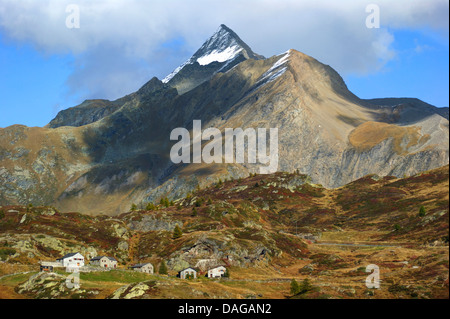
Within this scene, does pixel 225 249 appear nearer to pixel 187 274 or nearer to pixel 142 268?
pixel 187 274

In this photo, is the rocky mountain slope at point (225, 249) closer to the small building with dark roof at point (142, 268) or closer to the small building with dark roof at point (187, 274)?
the small building with dark roof at point (142, 268)

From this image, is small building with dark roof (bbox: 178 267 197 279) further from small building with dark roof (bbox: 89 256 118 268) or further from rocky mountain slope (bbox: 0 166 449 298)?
small building with dark roof (bbox: 89 256 118 268)

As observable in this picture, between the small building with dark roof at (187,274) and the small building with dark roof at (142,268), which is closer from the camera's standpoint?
the small building with dark roof at (187,274)

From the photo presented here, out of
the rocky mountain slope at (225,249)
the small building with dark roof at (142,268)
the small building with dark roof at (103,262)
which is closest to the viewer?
the rocky mountain slope at (225,249)

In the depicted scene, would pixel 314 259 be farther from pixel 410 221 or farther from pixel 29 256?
pixel 29 256

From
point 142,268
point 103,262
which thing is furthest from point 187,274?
point 103,262

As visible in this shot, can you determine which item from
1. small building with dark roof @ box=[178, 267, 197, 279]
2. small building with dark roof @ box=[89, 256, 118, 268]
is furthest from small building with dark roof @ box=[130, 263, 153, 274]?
small building with dark roof @ box=[89, 256, 118, 268]

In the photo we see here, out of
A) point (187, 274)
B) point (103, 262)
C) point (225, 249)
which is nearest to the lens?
point (187, 274)

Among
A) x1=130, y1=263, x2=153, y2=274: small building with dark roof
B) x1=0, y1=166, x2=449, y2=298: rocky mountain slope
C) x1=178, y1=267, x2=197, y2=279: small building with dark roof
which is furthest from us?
x1=130, y1=263, x2=153, y2=274: small building with dark roof

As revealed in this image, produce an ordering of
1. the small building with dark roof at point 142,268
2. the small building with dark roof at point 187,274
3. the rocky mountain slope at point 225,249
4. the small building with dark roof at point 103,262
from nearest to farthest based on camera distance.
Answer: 1. the rocky mountain slope at point 225,249
2. the small building with dark roof at point 187,274
3. the small building with dark roof at point 142,268
4. the small building with dark roof at point 103,262

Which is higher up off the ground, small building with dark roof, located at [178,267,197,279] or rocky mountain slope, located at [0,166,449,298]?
rocky mountain slope, located at [0,166,449,298]

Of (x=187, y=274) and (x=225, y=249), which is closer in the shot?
(x=187, y=274)

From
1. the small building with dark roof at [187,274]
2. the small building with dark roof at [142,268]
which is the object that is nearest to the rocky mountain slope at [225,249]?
the small building with dark roof at [142,268]

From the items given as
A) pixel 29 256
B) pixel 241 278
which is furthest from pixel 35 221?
pixel 241 278
